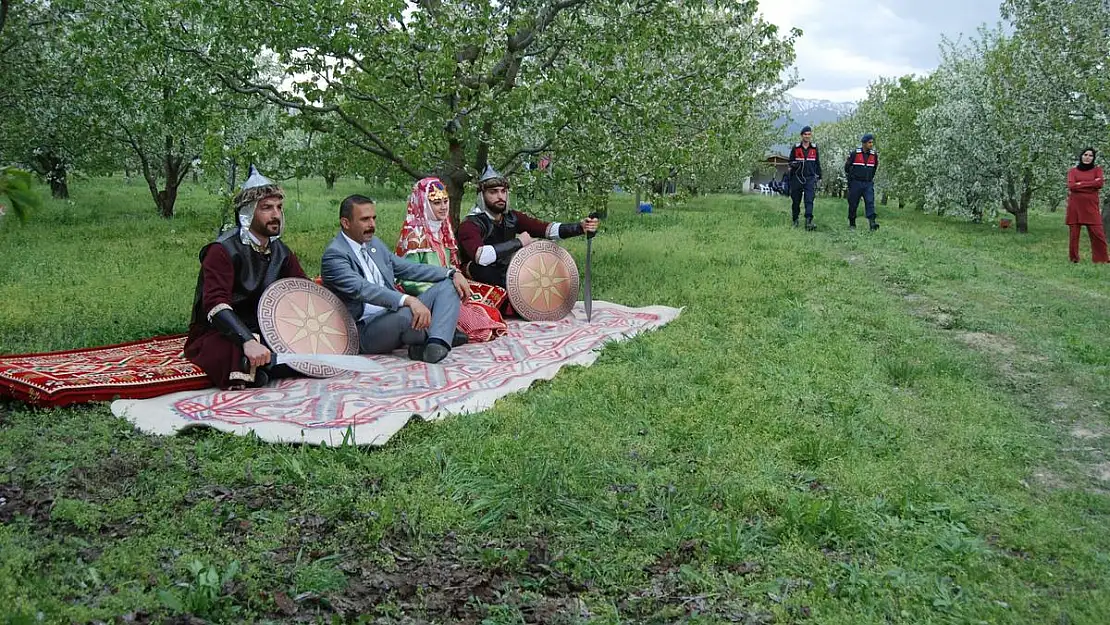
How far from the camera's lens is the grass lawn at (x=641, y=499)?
3139 mm

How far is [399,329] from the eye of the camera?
655cm

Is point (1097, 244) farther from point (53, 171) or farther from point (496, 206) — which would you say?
point (53, 171)

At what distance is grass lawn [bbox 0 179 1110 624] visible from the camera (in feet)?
10.3

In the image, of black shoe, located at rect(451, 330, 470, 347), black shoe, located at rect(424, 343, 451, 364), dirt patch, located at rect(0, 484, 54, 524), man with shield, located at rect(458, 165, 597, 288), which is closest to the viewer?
dirt patch, located at rect(0, 484, 54, 524)

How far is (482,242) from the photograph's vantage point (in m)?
8.19

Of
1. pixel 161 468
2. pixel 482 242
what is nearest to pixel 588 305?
pixel 482 242

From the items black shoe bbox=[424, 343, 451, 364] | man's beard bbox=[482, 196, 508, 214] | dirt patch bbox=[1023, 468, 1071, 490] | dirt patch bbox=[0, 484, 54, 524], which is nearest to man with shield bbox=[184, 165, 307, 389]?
black shoe bbox=[424, 343, 451, 364]

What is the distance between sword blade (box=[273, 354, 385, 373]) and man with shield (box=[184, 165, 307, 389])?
88mm

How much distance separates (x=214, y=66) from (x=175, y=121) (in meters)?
1.46

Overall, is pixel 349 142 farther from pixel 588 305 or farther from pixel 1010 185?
pixel 1010 185

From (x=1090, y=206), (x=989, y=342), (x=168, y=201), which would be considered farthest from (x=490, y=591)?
(x=168, y=201)

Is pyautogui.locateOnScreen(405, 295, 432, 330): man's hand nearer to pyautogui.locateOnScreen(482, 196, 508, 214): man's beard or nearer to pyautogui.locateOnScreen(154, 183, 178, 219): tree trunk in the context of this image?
pyautogui.locateOnScreen(482, 196, 508, 214): man's beard

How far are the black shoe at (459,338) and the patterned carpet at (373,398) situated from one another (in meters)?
0.08

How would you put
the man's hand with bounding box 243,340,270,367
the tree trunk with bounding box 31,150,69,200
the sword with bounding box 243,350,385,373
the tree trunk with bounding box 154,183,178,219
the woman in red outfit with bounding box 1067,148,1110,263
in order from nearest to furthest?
1. the man's hand with bounding box 243,340,270,367
2. the sword with bounding box 243,350,385,373
3. the woman in red outfit with bounding box 1067,148,1110,263
4. the tree trunk with bounding box 154,183,178,219
5. the tree trunk with bounding box 31,150,69,200
